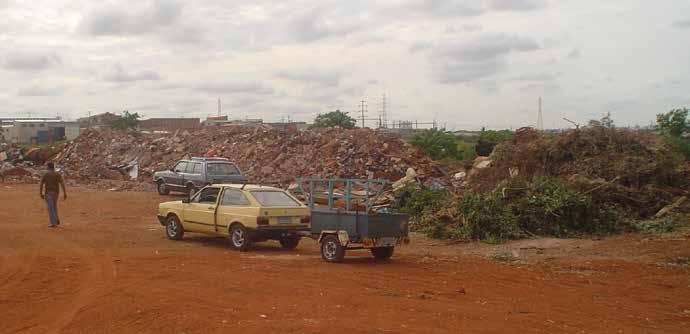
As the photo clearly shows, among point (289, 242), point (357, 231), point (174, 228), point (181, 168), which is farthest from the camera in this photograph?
point (181, 168)

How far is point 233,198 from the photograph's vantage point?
16922mm

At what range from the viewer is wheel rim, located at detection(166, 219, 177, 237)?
18.3 m

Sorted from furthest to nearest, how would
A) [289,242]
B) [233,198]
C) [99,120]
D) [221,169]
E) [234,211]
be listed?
[99,120]
[221,169]
[289,242]
[233,198]
[234,211]

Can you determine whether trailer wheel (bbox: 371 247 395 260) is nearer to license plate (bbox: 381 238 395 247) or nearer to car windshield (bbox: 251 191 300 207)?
license plate (bbox: 381 238 395 247)

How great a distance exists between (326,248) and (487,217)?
17.6ft

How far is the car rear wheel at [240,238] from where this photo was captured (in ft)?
53.2

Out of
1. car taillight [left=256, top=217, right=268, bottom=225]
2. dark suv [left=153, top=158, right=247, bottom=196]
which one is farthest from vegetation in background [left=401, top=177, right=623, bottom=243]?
dark suv [left=153, top=158, right=247, bottom=196]

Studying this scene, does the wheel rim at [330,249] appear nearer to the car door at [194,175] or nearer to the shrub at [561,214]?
the shrub at [561,214]

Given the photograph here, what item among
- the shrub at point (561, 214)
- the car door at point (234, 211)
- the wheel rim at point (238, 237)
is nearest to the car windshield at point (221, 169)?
the car door at point (234, 211)

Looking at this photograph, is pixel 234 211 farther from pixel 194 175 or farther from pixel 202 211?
pixel 194 175

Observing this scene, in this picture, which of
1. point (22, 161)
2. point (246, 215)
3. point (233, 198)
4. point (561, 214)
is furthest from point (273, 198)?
point (22, 161)

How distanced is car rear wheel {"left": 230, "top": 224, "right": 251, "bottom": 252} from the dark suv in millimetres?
12929

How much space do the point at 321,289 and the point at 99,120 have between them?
96019mm

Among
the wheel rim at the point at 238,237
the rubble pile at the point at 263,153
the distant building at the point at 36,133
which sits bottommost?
the wheel rim at the point at 238,237
